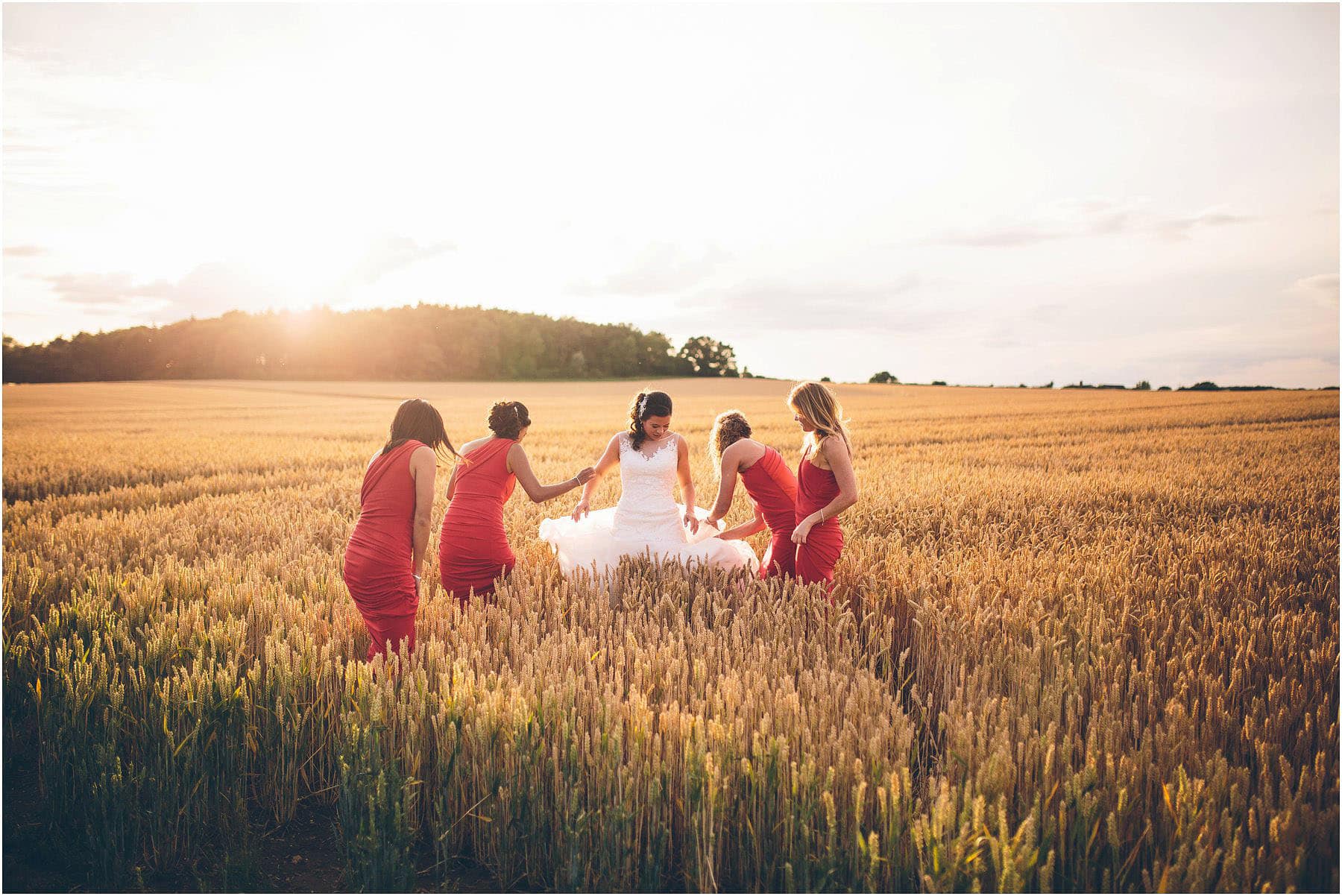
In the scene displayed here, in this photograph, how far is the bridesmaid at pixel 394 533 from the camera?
4.33m

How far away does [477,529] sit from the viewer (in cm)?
529

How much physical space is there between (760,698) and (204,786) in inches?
93.5

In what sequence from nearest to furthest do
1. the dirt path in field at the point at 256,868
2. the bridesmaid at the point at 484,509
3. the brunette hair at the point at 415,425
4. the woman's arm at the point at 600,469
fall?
the dirt path in field at the point at 256,868 → the brunette hair at the point at 415,425 → the bridesmaid at the point at 484,509 → the woman's arm at the point at 600,469

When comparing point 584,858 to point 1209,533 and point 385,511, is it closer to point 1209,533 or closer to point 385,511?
point 385,511

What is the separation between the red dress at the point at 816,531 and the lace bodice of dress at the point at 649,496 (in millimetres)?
1008

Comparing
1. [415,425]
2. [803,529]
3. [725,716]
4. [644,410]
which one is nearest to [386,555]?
[415,425]

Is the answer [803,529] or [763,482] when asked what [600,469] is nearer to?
[763,482]

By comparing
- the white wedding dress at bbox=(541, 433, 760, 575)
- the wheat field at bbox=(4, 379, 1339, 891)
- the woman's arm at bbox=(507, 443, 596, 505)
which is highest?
the woman's arm at bbox=(507, 443, 596, 505)

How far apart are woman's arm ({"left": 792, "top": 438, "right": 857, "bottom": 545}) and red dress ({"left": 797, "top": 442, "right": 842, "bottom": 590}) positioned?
4.0 inches

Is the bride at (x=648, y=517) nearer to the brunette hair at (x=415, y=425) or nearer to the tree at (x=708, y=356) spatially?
the brunette hair at (x=415, y=425)

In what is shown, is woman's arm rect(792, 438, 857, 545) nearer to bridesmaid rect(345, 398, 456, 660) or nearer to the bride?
the bride

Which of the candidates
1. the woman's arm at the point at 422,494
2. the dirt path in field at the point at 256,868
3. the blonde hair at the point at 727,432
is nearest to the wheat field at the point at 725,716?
the dirt path in field at the point at 256,868

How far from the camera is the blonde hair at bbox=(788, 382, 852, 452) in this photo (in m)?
5.04

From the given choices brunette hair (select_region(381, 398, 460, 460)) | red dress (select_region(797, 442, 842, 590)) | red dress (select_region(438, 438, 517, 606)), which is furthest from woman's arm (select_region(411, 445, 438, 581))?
red dress (select_region(797, 442, 842, 590))
